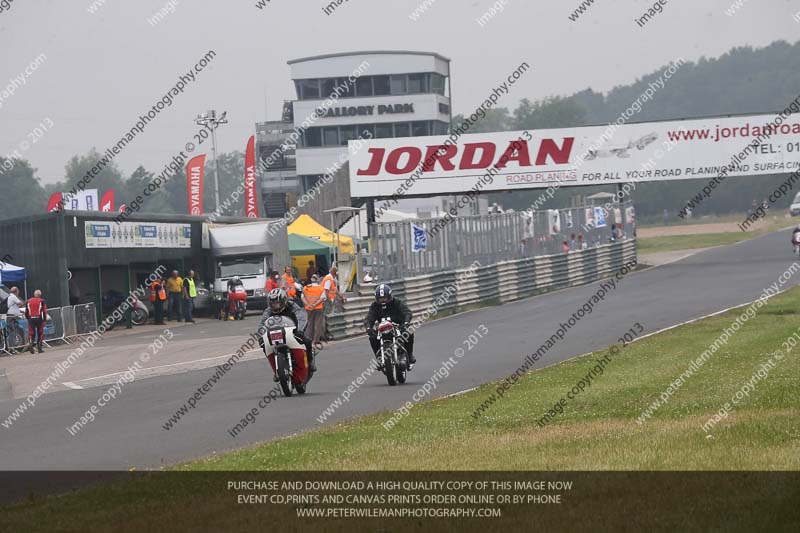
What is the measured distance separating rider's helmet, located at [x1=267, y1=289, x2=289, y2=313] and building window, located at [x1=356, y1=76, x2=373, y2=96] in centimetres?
9125

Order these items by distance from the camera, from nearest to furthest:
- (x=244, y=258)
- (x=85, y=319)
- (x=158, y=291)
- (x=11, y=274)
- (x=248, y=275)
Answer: (x=11, y=274)
(x=85, y=319)
(x=158, y=291)
(x=248, y=275)
(x=244, y=258)

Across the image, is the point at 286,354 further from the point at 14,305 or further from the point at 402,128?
the point at 402,128

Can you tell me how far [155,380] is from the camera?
828 inches

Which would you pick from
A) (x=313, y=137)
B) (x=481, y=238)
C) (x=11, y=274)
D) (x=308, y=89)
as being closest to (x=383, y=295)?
(x=11, y=274)

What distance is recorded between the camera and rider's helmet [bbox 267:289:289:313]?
51.9ft

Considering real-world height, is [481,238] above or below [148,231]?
below

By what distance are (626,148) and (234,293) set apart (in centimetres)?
1734

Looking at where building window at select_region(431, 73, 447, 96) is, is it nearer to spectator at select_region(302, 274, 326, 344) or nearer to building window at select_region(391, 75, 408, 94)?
building window at select_region(391, 75, 408, 94)

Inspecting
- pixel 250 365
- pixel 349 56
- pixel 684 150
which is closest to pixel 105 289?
pixel 250 365

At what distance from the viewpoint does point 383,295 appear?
56.0 ft

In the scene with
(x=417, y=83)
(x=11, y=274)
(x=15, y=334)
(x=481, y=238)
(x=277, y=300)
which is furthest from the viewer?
(x=417, y=83)

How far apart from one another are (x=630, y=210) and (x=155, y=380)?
3567 cm
